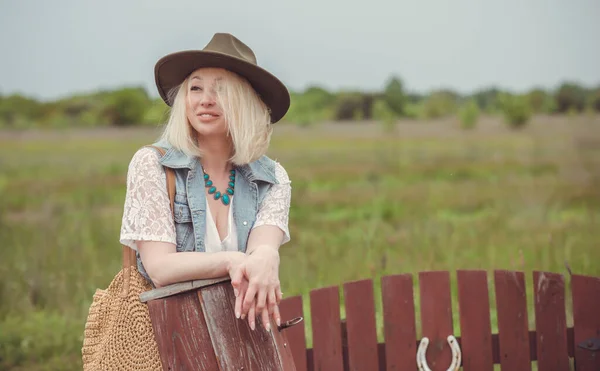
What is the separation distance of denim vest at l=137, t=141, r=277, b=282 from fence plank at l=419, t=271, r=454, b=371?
132 cm

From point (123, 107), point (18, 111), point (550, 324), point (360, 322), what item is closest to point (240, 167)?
point (360, 322)

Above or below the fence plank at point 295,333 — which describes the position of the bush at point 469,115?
above

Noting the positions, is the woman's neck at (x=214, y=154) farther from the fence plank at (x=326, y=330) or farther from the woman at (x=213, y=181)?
the fence plank at (x=326, y=330)

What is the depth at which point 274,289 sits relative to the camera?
2264 mm

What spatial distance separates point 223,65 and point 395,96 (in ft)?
37.9

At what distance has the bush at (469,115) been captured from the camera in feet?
45.0

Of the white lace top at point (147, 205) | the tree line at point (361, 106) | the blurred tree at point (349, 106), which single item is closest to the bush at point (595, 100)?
the tree line at point (361, 106)

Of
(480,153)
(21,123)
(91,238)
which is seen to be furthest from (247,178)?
(21,123)

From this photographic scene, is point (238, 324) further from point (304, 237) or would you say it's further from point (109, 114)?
point (109, 114)

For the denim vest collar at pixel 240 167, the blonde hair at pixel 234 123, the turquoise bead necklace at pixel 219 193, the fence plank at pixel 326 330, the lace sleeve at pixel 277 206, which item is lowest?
the fence plank at pixel 326 330

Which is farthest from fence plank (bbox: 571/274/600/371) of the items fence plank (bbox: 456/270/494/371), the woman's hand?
the woman's hand

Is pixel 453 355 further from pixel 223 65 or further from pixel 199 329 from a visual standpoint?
pixel 223 65

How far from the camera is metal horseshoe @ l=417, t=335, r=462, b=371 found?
348 cm

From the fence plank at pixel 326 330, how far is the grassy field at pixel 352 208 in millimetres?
1499
